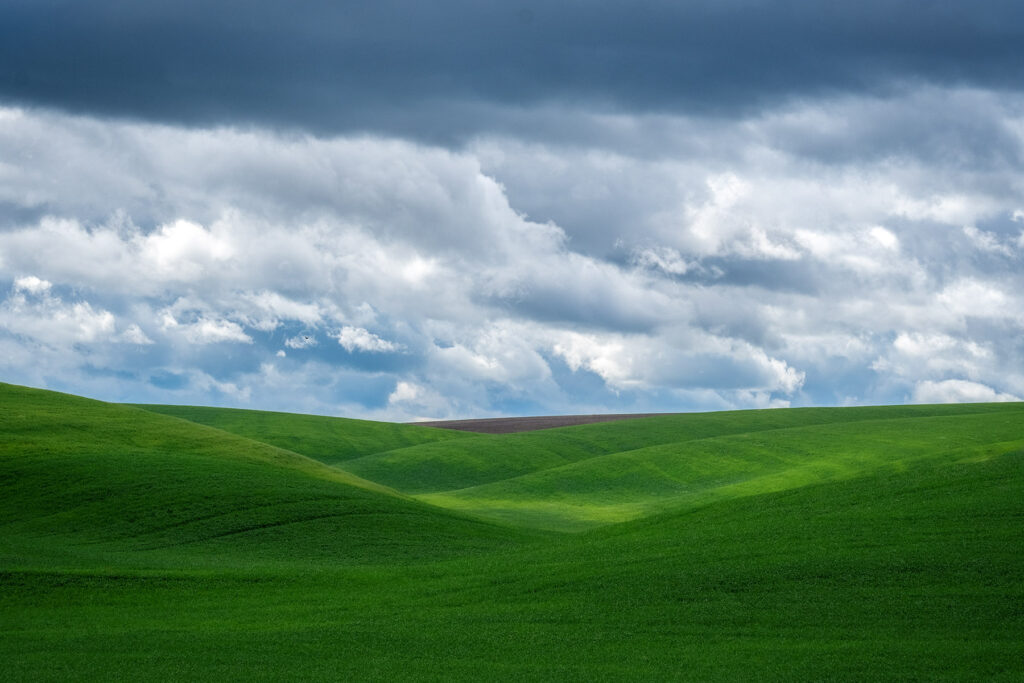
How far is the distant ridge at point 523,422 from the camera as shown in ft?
378

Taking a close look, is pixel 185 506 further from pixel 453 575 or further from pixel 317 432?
pixel 317 432

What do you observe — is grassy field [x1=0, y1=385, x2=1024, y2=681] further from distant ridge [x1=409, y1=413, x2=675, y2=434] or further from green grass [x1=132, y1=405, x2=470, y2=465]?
distant ridge [x1=409, y1=413, x2=675, y2=434]

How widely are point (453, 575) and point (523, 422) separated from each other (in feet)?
309

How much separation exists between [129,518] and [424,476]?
39.6 m

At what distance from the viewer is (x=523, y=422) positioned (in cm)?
12319

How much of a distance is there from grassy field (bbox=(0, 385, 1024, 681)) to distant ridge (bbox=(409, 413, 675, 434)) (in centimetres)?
5855

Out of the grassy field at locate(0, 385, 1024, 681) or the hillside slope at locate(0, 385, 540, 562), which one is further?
Result: the hillside slope at locate(0, 385, 540, 562)

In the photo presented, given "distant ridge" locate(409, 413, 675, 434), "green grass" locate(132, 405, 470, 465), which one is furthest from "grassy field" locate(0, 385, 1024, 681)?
"distant ridge" locate(409, 413, 675, 434)

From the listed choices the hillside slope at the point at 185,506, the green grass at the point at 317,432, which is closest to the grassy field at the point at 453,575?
the hillside slope at the point at 185,506

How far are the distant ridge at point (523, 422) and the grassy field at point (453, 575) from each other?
192 feet

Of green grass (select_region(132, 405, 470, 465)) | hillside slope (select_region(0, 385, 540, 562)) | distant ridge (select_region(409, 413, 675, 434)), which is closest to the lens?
hillside slope (select_region(0, 385, 540, 562))

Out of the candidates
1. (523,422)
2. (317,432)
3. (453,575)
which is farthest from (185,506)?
(523,422)

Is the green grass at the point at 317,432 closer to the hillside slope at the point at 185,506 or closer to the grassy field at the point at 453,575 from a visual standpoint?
the grassy field at the point at 453,575

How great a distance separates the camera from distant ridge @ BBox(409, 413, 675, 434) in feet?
378
